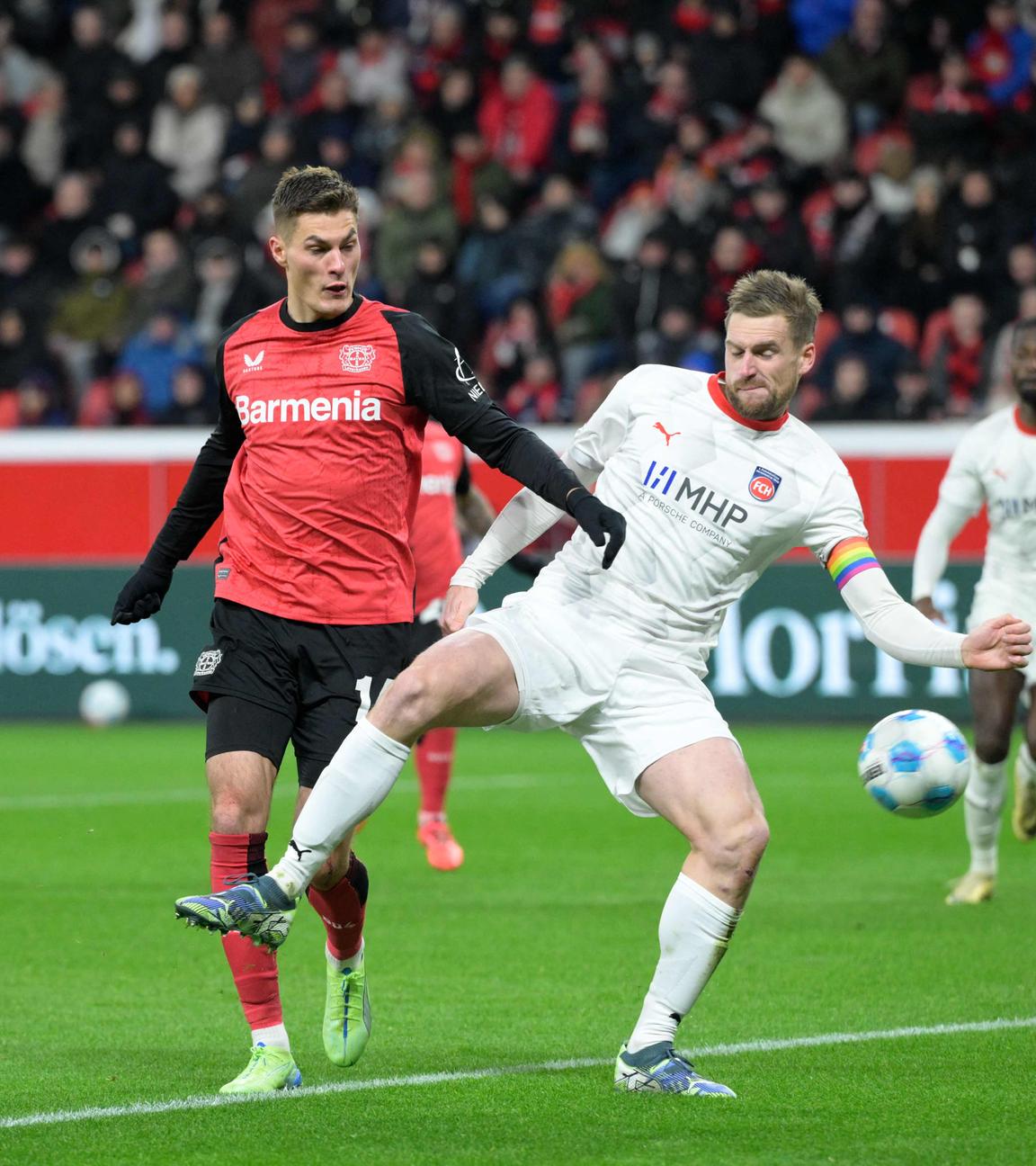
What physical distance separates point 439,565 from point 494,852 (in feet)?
5.01

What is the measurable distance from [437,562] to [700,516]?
5215mm

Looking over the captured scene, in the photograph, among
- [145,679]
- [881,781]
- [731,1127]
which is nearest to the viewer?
[731,1127]

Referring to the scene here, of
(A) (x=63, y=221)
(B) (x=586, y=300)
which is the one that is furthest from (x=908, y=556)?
(A) (x=63, y=221)

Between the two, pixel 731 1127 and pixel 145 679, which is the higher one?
pixel 731 1127

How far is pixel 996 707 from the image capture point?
9.56 metres

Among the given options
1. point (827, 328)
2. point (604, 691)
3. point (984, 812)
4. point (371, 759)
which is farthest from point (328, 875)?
point (827, 328)

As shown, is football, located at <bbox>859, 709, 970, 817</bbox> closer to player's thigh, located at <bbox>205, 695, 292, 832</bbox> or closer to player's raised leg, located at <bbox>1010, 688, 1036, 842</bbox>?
player's thigh, located at <bbox>205, 695, 292, 832</bbox>

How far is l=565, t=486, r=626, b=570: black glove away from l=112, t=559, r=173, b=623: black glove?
1351 millimetres

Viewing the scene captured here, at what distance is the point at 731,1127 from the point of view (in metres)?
5.27

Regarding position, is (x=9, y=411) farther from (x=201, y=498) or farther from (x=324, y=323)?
(x=324, y=323)

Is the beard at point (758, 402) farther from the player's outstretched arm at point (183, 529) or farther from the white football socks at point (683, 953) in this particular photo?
the player's outstretched arm at point (183, 529)

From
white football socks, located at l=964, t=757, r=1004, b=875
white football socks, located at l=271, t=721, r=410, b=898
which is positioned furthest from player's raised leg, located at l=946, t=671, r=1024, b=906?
white football socks, located at l=271, t=721, r=410, b=898

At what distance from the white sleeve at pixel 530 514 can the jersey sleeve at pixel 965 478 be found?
3.87 m

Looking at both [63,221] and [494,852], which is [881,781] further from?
[63,221]
